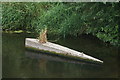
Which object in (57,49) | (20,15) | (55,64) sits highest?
(20,15)

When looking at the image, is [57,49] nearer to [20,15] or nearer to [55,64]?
[55,64]

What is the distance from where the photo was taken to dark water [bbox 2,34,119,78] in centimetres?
1084

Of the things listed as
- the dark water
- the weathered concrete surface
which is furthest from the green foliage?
the weathered concrete surface

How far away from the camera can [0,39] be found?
1742 cm

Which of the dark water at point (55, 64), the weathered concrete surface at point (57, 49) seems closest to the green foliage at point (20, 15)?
the dark water at point (55, 64)

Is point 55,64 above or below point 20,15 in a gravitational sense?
below

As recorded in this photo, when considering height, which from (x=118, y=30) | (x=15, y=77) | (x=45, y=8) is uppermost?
(x=45, y=8)

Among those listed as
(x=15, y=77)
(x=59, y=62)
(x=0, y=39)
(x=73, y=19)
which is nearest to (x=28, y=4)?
(x=0, y=39)

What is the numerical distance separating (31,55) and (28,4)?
7917 mm

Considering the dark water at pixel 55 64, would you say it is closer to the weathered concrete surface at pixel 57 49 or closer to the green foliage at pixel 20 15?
the weathered concrete surface at pixel 57 49

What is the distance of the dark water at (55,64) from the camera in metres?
10.8

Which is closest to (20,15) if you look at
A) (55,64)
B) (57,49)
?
(57,49)

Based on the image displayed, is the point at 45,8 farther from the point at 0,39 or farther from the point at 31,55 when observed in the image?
the point at 31,55

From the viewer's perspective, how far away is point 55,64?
1216 cm
